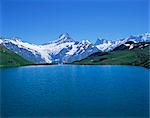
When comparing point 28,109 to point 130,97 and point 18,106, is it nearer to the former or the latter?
point 18,106

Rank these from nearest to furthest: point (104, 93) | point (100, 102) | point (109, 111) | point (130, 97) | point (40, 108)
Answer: point (109, 111) → point (40, 108) → point (100, 102) → point (130, 97) → point (104, 93)

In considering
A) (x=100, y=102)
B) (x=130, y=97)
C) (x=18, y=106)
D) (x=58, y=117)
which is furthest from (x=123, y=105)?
(x=18, y=106)

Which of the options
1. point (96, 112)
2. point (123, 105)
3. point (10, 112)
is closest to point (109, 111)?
point (96, 112)

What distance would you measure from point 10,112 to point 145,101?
767 inches

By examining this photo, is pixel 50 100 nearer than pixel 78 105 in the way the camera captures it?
No

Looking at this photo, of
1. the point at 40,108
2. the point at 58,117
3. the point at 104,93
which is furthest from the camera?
the point at 104,93

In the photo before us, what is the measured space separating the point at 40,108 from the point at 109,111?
357 inches

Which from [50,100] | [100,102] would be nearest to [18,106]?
[50,100]

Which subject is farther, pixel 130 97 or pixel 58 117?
pixel 130 97

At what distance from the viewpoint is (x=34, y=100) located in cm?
4556

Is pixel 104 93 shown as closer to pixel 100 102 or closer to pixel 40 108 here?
pixel 100 102

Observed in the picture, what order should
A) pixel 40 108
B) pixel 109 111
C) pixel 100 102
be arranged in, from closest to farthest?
1. pixel 109 111
2. pixel 40 108
3. pixel 100 102

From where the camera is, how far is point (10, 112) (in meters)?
37.5

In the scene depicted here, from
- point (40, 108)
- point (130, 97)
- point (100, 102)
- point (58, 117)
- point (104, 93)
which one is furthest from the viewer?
point (104, 93)
